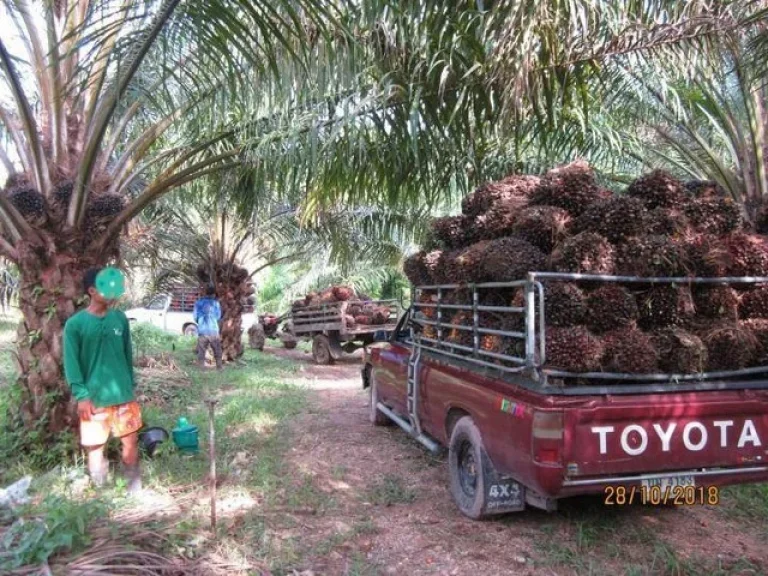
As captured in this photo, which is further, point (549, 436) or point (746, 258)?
point (746, 258)

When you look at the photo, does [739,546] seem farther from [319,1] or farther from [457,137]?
[319,1]

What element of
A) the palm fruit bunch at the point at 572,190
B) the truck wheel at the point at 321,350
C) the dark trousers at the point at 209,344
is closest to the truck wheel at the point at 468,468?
the palm fruit bunch at the point at 572,190

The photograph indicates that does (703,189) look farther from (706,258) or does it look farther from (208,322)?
(208,322)

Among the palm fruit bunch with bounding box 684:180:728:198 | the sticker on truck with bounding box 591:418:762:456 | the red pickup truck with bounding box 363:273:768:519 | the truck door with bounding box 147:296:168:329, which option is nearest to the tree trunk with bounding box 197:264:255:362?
the truck door with bounding box 147:296:168:329

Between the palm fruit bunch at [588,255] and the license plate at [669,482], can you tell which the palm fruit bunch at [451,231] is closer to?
the palm fruit bunch at [588,255]

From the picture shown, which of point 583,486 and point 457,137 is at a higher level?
point 457,137

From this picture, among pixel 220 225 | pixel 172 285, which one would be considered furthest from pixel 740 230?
pixel 172 285

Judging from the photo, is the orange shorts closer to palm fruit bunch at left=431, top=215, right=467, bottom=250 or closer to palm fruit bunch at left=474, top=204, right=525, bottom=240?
palm fruit bunch at left=431, top=215, right=467, bottom=250

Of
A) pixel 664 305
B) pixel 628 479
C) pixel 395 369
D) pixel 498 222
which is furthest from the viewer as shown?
pixel 395 369

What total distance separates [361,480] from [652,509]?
7.73 ft

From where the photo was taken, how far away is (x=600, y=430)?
11.4 feet

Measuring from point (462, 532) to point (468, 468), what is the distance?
0.51m

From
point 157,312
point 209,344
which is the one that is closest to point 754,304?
point 209,344

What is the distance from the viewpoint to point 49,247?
17.4 ft
